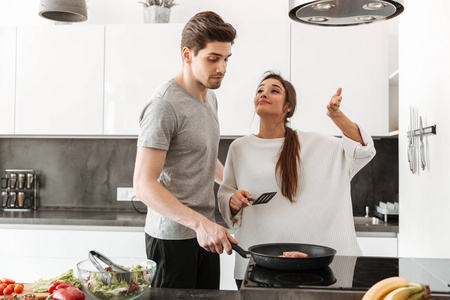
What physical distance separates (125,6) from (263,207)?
2.17m

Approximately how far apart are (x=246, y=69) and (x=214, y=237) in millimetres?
1730

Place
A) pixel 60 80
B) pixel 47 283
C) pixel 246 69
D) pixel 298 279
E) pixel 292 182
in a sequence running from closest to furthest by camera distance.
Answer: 1. pixel 298 279
2. pixel 47 283
3. pixel 292 182
4. pixel 246 69
5. pixel 60 80

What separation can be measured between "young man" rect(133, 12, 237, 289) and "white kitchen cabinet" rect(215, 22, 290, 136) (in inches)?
42.3

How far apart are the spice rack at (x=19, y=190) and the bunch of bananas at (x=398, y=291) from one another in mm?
2932

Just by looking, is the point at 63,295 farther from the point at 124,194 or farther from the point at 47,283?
the point at 124,194

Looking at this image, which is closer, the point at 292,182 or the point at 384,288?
the point at 384,288

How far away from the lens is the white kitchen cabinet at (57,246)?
2.88 m

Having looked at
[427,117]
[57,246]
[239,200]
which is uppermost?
[427,117]

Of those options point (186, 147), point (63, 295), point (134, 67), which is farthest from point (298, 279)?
point (134, 67)

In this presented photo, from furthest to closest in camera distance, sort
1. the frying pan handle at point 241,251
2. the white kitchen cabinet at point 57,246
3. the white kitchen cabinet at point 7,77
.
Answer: the white kitchen cabinet at point 7,77 < the white kitchen cabinet at point 57,246 < the frying pan handle at point 241,251

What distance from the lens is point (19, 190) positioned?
3422mm

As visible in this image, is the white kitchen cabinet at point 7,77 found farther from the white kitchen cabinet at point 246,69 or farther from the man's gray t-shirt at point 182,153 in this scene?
the man's gray t-shirt at point 182,153

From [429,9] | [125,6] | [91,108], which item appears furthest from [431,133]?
[125,6]

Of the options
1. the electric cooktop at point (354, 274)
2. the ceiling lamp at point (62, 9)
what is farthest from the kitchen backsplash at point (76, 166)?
the electric cooktop at point (354, 274)
